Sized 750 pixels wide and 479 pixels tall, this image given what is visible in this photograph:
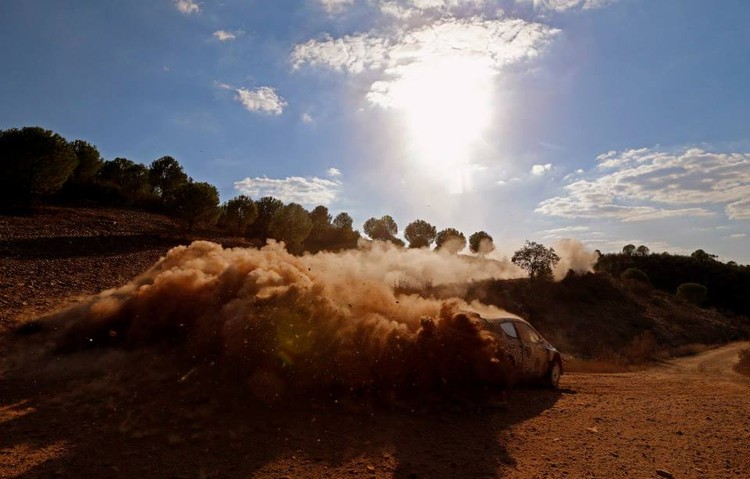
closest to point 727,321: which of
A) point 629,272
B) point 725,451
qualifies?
point 629,272

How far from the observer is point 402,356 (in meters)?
8.71

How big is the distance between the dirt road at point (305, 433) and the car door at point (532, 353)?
2.68 feet

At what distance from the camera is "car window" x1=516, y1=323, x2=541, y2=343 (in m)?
10.4

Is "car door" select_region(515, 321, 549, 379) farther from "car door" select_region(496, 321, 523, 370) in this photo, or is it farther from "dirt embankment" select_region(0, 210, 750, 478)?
"dirt embankment" select_region(0, 210, 750, 478)

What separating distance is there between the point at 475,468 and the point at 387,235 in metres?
62.8

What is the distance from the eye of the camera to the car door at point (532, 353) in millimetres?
10164

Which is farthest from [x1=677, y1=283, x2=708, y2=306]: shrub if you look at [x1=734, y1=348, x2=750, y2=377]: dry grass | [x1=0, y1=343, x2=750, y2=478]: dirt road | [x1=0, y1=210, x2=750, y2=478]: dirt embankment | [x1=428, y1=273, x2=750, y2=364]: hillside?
[x1=0, y1=343, x2=750, y2=478]: dirt road

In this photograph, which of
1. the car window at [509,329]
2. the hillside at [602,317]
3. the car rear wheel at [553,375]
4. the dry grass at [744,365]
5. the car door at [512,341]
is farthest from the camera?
the hillside at [602,317]

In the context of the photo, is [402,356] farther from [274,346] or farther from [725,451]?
[725,451]

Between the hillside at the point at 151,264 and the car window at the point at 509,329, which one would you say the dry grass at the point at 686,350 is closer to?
the hillside at the point at 151,264

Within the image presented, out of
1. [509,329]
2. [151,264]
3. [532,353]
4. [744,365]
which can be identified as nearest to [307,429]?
[509,329]

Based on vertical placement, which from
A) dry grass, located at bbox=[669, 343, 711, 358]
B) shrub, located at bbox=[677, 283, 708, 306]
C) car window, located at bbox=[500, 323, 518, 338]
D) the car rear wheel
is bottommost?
dry grass, located at bbox=[669, 343, 711, 358]

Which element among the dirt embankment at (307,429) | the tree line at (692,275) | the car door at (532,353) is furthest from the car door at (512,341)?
the tree line at (692,275)

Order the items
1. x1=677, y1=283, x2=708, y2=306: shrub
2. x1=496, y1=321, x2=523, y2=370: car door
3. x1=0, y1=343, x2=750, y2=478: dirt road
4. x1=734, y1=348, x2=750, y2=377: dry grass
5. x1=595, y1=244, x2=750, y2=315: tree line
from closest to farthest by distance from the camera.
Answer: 1. x1=0, y1=343, x2=750, y2=478: dirt road
2. x1=496, y1=321, x2=523, y2=370: car door
3. x1=734, y1=348, x2=750, y2=377: dry grass
4. x1=677, y1=283, x2=708, y2=306: shrub
5. x1=595, y1=244, x2=750, y2=315: tree line
